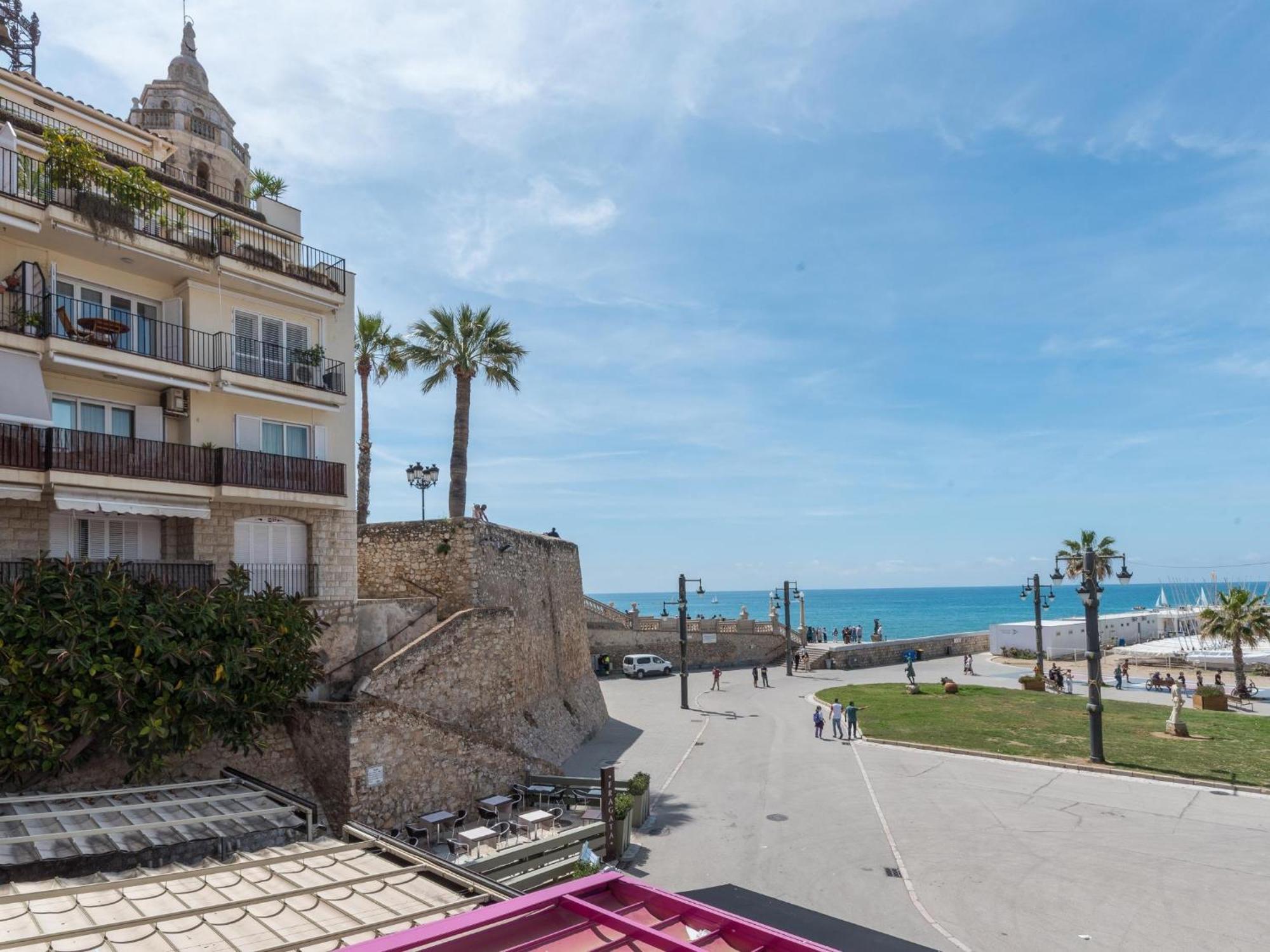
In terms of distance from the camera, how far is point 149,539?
2002 cm

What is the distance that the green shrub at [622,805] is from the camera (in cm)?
1738

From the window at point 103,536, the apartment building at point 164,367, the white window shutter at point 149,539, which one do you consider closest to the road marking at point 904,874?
the apartment building at point 164,367

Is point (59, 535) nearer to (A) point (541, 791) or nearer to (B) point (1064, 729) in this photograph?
(A) point (541, 791)

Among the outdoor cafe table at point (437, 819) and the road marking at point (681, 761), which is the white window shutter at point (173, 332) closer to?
the outdoor cafe table at point (437, 819)

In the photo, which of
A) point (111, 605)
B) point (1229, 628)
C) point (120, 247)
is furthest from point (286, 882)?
point (1229, 628)

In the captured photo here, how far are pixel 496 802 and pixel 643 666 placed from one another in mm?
29301

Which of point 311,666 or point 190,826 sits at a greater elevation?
point 311,666

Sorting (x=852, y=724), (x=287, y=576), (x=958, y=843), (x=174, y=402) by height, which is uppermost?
(x=174, y=402)

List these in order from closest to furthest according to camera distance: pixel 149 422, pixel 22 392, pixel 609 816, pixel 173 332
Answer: pixel 22 392, pixel 609 816, pixel 149 422, pixel 173 332

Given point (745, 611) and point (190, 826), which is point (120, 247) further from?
point (745, 611)

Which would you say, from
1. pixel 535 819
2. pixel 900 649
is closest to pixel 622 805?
pixel 535 819

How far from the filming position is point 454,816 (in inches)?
707

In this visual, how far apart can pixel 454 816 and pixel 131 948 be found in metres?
10.8

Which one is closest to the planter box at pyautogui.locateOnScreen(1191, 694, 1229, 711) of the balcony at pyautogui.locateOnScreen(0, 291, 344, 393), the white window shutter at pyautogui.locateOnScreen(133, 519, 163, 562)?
the balcony at pyautogui.locateOnScreen(0, 291, 344, 393)
